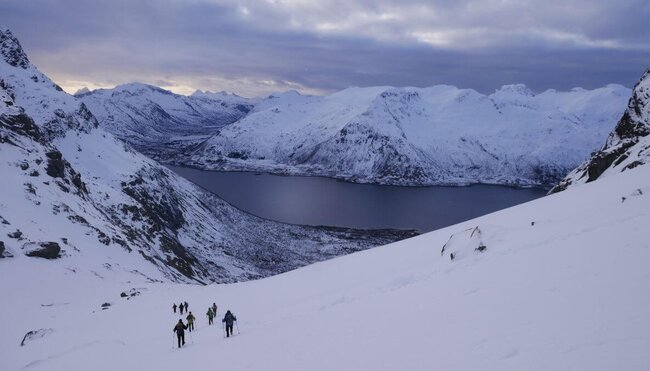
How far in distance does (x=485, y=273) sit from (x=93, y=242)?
53.2 meters

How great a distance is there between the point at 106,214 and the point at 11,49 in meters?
90.1

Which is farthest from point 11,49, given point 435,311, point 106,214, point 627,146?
point 435,311

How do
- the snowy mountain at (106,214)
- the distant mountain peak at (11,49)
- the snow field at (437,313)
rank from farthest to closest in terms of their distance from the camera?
the distant mountain peak at (11,49)
the snowy mountain at (106,214)
the snow field at (437,313)

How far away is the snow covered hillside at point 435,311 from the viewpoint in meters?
10.3

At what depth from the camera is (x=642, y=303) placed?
10508 millimetres

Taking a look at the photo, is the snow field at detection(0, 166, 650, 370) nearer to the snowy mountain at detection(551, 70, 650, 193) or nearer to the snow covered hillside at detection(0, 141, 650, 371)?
the snow covered hillside at detection(0, 141, 650, 371)

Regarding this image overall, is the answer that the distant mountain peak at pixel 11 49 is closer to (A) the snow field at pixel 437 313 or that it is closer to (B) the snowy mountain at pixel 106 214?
(B) the snowy mountain at pixel 106 214

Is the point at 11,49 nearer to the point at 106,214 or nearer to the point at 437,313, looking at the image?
the point at 106,214

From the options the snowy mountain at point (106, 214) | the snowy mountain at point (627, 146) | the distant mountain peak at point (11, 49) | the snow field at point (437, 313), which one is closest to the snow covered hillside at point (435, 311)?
the snow field at point (437, 313)

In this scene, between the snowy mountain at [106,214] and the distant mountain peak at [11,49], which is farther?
the distant mountain peak at [11,49]

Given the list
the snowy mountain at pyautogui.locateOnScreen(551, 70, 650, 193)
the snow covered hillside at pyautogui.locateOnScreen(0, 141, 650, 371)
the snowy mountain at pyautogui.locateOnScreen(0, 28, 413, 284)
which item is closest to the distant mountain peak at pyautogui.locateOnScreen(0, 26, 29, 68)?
the snowy mountain at pyautogui.locateOnScreen(0, 28, 413, 284)

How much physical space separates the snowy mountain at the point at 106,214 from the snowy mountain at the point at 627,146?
182 feet

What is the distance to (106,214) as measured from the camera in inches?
3056

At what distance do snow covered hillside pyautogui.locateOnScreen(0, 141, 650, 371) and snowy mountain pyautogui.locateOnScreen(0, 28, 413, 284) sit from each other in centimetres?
1662
